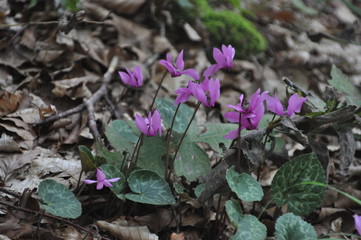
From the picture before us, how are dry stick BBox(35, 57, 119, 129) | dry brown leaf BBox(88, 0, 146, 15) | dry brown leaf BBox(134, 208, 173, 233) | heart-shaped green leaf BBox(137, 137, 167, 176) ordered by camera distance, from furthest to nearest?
dry brown leaf BBox(88, 0, 146, 15)
dry stick BBox(35, 57, 119, 129)
heart-shaped green leaf BBox(137, 137, 167, 176)
dry brown leaf BBox(134, 208, 173, 233)

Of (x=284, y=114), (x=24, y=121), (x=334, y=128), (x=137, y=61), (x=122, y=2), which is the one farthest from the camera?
(x=122, y=2)

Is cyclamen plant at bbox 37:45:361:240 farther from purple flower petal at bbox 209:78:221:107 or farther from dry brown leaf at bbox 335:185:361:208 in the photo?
dry brown leaf at bbox 335:185:361:208

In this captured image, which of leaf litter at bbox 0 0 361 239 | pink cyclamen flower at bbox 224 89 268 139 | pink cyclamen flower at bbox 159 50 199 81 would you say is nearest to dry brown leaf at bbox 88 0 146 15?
leaf litter at bbox 0 0 361 239

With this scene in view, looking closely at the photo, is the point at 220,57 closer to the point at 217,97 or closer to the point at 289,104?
the point at 217,97

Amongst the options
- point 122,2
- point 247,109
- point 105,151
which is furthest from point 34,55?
point 247,109

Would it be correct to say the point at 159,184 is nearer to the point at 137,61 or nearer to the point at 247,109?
the point at 247,109

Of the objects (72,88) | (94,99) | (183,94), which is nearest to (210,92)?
(183,94)

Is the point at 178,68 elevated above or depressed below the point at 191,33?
above
